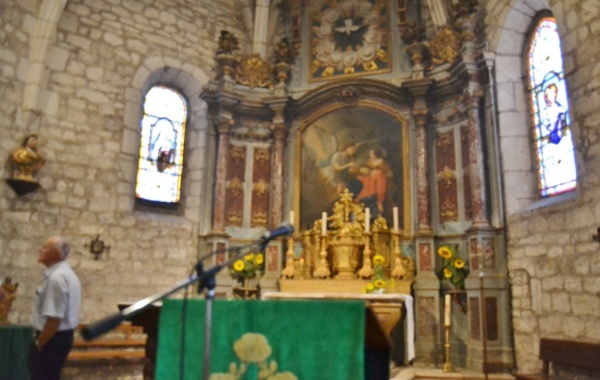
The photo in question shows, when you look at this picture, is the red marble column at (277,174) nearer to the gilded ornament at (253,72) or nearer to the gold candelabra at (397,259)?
the gilded ornament at (253,72)

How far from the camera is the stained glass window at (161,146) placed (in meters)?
8.94

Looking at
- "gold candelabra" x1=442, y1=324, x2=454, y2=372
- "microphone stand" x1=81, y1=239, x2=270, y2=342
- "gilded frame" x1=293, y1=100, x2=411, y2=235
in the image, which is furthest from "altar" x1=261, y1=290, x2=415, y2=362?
"microphone stand" x1=81, y1=239, x2=270, y2=342

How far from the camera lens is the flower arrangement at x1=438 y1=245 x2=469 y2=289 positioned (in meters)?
7.55

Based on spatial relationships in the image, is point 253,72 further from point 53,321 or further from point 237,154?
point 53,321

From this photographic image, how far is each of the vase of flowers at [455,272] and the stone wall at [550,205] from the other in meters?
0.71

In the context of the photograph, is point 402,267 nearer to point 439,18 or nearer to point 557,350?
point 557,350

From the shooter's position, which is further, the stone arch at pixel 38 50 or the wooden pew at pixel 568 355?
the stone arch at pixel 38 50

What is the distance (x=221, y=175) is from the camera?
9000mm

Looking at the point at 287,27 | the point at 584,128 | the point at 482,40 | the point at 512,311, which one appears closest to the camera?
the point at 584,128

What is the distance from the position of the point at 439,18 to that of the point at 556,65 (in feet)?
7.48

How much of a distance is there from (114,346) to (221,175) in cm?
328

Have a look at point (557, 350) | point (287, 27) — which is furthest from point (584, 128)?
point (287, 27)

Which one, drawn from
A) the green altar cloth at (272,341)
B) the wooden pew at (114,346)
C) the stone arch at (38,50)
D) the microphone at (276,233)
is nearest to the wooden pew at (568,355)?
the green altar cloth at (272,341)

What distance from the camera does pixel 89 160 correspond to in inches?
316
